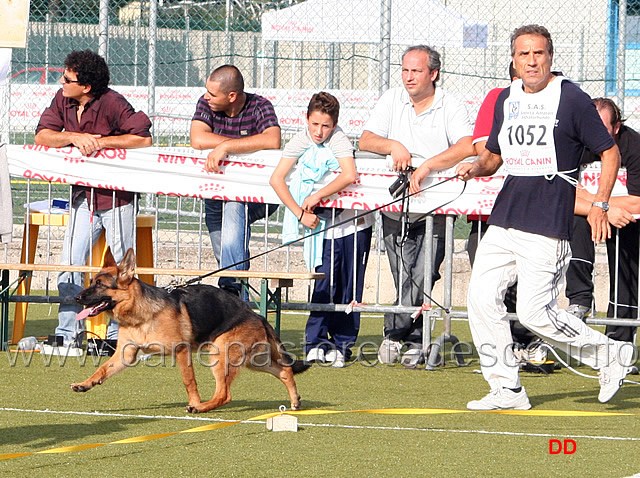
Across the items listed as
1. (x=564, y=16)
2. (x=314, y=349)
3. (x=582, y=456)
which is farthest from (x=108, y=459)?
(x=564, y=16)

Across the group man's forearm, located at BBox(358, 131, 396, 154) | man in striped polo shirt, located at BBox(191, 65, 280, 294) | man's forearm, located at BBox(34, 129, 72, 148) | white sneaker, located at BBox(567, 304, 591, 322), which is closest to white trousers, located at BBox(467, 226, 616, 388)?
white sneaker, located at BBox(567, 304, 591, 322)

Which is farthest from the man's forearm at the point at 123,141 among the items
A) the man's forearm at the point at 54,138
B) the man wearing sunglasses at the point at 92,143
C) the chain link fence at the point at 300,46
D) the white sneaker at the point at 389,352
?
the chain link fence at the point at 300,46

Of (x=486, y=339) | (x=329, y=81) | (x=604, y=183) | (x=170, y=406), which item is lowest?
(x=170, y=406)

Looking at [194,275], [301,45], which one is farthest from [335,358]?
[301,45]

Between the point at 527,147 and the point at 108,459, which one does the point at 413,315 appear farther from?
the point at 108,459

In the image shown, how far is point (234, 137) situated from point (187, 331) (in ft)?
8.30

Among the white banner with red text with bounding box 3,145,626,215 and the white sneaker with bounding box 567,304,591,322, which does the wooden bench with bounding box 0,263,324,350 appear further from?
the white sneaker with bounding box 567,304,591,322

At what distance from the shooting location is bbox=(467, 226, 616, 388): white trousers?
238 inches

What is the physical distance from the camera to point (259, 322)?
6.32 m

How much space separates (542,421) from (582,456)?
3.24ft

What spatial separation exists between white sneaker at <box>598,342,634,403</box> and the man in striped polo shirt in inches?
117

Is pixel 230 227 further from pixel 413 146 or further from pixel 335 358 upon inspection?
pixel 413 146

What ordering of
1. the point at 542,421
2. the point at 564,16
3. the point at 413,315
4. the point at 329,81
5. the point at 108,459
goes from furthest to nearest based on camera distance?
the point at 329,81 → the point at 564,16 → the point at 413,315 → the point at 542,421 → the point at 108,459

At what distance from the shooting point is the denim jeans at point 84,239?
323 inches
